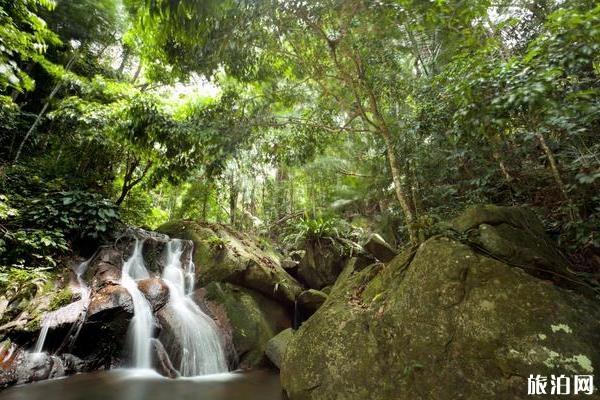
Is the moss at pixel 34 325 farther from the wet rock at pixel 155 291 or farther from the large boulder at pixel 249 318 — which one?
the large boulder at pixel 249 318

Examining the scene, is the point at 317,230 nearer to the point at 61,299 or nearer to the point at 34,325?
the point at 61,299

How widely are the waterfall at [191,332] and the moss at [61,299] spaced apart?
68.4 inches

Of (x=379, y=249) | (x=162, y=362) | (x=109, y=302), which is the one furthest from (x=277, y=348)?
(x=379, y=249)

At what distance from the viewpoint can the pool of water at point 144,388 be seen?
177 inches

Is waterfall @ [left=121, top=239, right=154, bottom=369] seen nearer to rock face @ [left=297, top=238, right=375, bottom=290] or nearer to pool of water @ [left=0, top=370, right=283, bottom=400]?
pool of water @ [left=0, top=370, right=283, bottom=400]

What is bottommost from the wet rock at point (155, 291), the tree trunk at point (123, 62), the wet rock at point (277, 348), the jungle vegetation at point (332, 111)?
the wet rock at point (277, 348)

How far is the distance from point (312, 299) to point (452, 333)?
483 centimetres

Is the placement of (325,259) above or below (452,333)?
above

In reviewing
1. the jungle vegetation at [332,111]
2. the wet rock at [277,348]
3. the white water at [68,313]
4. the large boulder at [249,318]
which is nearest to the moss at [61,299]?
the white water at [68,313]

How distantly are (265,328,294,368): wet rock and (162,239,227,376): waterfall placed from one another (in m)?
0.87

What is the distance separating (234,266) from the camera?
8039 mm

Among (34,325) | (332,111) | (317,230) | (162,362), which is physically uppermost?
(332,111)

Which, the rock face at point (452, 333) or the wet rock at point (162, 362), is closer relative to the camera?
the rock face at point (452, 333)

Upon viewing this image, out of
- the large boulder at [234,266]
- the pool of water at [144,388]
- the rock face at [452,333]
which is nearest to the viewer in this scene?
the rock face at [452,333]
